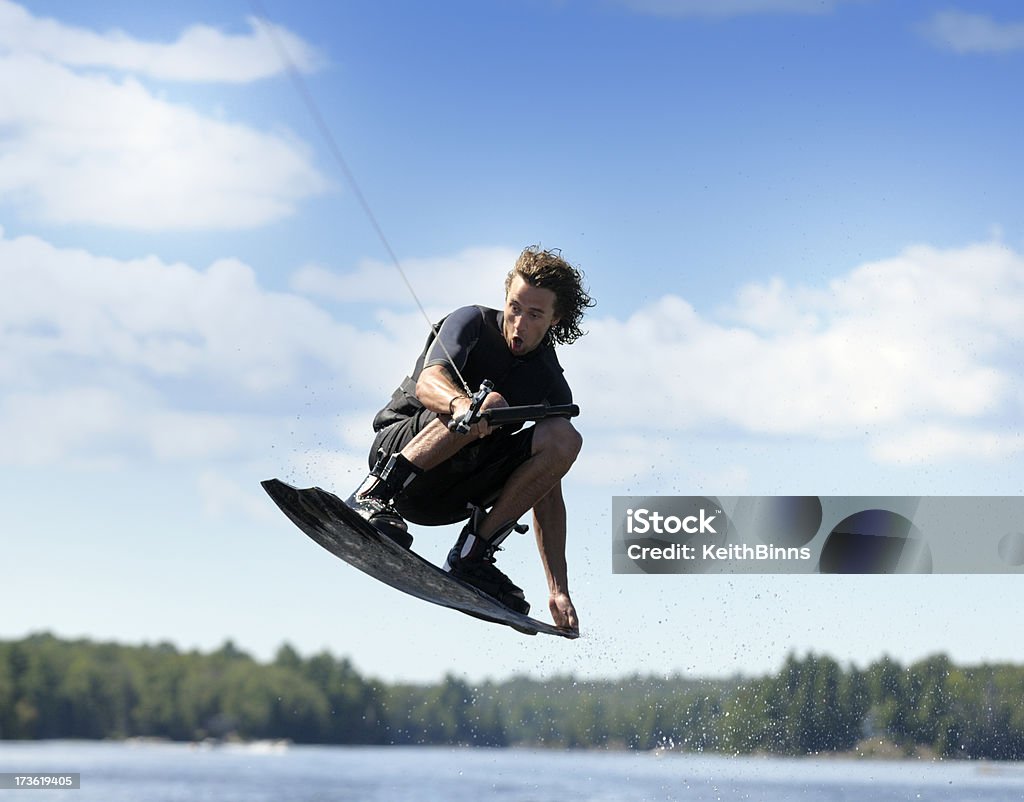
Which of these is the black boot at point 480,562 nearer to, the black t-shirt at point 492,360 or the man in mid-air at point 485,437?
the man in mid-air at point 485,437

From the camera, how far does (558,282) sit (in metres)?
8.67

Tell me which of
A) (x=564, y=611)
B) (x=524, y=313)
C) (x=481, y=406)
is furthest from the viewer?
(x=564, y=611)

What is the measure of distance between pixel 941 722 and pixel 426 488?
77.5 meters

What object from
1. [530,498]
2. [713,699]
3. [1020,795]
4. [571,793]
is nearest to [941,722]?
[713,699]

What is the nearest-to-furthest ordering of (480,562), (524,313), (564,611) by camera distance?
(524,313), (480,562), (564,611)

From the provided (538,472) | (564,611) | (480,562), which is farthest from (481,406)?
(564,611)

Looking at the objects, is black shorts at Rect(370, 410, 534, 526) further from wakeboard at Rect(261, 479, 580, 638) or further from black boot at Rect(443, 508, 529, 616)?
wakeboard at Rect(261, 479, 580, 638)

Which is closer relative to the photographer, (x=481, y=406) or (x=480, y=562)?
(x=481, y=406)

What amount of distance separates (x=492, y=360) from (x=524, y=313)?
1.11 feet

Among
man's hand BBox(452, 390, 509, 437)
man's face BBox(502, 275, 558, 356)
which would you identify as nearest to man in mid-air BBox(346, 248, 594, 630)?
man's face BBox(502, 275, 558, 356)

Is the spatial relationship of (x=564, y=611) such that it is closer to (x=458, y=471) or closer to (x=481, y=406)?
(x=458, y=471)

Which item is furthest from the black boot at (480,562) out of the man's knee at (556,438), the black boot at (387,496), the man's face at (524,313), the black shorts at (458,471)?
the man's face at (524,313)

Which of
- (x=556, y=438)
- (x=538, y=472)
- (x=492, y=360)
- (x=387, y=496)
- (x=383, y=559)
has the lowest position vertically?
(x=383, y=559)

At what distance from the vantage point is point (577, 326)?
9.02m
